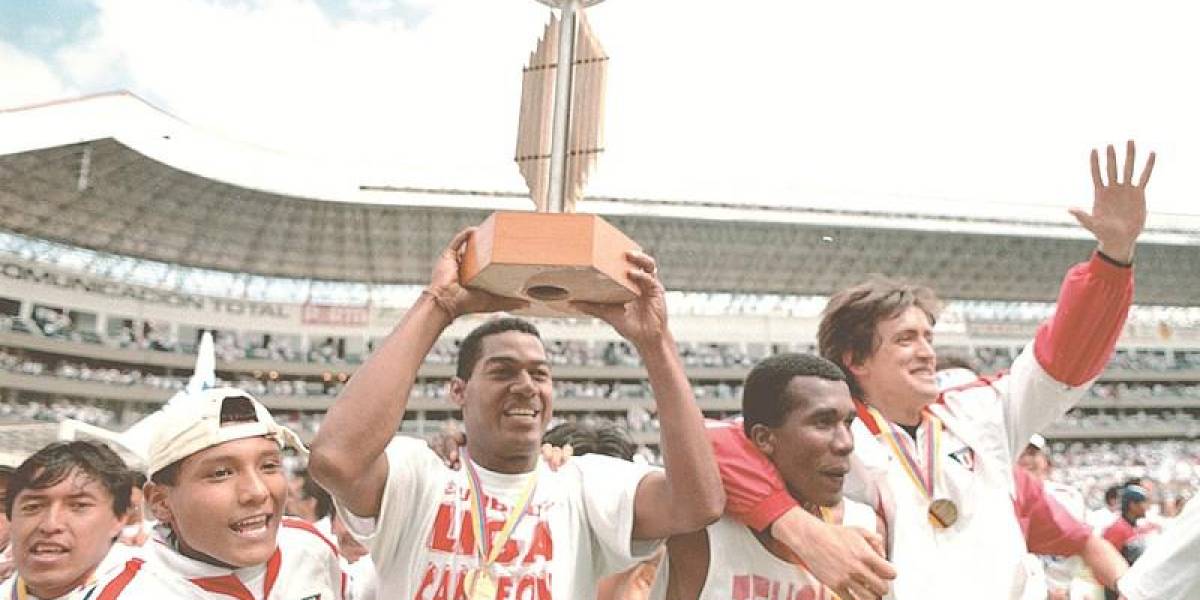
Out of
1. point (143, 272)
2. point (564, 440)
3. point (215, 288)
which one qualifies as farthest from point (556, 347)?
point (564, 440)

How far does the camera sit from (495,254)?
2033mm

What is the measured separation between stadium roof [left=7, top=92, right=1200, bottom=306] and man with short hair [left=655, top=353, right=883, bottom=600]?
28.4 meters

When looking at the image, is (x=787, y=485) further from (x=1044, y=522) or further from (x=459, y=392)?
(x=1044, y=522)

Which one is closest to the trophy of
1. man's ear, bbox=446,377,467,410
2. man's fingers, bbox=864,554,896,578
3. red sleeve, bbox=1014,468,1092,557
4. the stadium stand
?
man's ear, bbox=446,377,467,410

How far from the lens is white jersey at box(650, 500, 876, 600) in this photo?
2346mm

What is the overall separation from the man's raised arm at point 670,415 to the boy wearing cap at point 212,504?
973 millimetres

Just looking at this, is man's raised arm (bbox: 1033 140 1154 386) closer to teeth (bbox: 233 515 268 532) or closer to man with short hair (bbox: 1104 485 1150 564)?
teeth (bbox: 233 515 268 532)

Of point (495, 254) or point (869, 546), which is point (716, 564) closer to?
point (869, 546)

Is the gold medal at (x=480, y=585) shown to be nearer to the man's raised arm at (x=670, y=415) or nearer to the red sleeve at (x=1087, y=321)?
the man's raised arm at (x=670, y=415)

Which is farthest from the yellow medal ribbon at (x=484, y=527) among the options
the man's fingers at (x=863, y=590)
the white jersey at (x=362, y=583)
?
the man's fingers at (x=863, y=590)

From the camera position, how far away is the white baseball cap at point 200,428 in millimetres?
2354

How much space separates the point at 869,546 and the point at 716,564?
1.54 feet

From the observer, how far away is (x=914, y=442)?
278 centimetres

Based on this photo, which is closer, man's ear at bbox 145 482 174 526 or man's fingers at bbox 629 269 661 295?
man's fingers at bbox 629 269 661 295
